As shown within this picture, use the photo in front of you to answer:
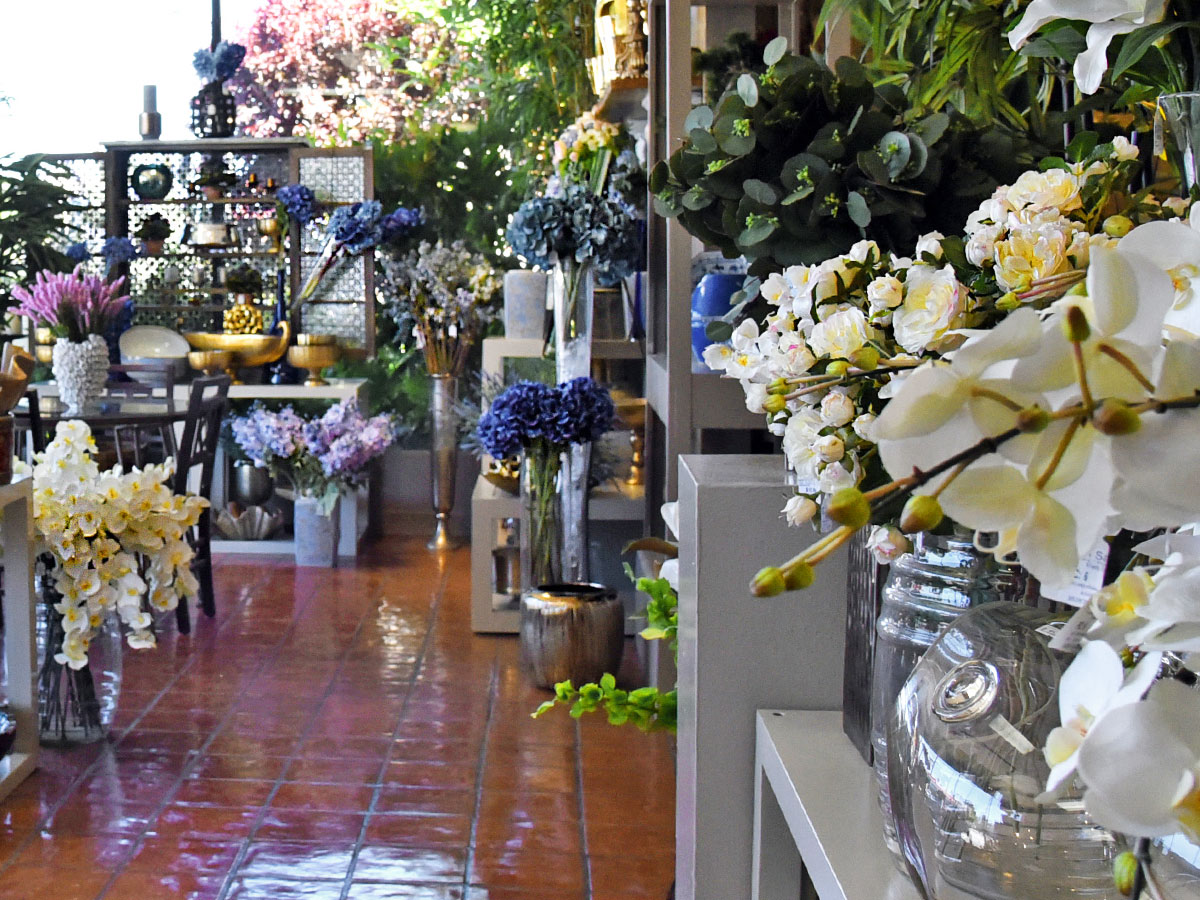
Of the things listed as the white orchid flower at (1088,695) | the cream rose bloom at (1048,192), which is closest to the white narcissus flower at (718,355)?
the cream rose bloom at (1048,192)

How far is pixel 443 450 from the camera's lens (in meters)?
6.21

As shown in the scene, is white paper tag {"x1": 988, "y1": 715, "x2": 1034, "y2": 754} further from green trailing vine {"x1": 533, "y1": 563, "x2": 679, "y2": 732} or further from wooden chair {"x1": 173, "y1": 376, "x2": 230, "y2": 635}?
wooden chair {"x1": 173, "y1": 376, "x2": 230, "y2": 635}

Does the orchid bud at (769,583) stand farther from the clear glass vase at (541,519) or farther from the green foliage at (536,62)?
the green foliage at (536,62)

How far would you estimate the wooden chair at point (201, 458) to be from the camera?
4516 mm

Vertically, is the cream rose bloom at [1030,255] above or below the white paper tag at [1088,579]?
above

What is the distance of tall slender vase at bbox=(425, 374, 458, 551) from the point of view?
618cm

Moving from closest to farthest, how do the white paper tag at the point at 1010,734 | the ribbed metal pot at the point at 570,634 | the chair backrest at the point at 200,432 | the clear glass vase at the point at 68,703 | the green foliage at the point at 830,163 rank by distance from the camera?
the white paper tag at the point at 1010,734, the green foliage at the point at 830,163, the clear glass vase at the point at 68,703, the ribbed metal pot at the point at 570,634, the chair backrest at the point at 200,432

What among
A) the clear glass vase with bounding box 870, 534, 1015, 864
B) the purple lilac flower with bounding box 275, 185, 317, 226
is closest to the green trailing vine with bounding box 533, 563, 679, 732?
the clear glass vase with bounding box 870, 534, 1015, 864

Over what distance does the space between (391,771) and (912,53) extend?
7.29 ft

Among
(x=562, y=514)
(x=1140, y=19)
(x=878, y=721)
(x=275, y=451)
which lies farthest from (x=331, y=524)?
(x=1140, y=19)

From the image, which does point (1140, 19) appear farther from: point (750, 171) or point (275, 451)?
point (275, 451)

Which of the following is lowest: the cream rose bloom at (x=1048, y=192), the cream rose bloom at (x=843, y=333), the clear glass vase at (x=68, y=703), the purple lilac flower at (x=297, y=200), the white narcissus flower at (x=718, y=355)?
the clear glass vase at (x=68, y=703)

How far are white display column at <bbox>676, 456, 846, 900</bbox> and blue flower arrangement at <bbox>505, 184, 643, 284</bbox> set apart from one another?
274cm

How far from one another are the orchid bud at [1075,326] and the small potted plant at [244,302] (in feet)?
21.0
